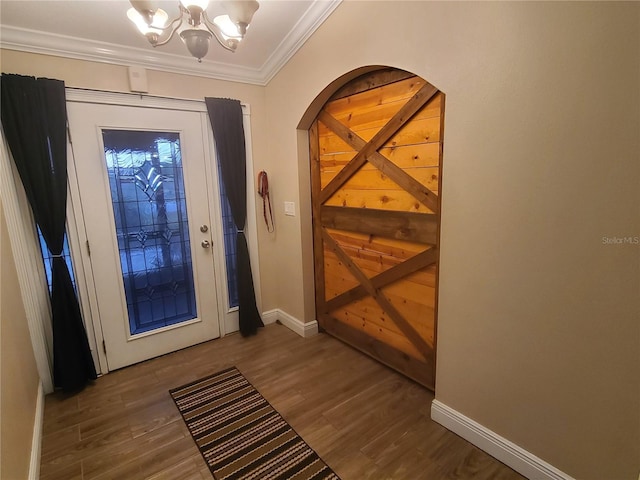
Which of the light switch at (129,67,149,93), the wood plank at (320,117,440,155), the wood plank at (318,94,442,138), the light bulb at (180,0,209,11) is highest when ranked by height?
the light switch at (129,67,149,93)

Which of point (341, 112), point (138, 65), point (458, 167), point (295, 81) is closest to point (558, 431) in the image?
point (458, 167)

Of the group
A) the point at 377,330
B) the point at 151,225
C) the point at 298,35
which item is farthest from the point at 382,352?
the point at 298,35

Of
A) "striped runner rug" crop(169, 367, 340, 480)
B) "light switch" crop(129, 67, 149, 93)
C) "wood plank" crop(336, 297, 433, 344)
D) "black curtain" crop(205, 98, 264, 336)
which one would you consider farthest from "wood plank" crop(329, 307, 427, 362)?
"light switch" crop(129, 67, 149, 93)

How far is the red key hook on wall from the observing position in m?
3.01

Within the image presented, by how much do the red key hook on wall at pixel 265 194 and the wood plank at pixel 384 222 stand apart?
0.61 metres

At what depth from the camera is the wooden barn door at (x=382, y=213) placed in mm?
1938

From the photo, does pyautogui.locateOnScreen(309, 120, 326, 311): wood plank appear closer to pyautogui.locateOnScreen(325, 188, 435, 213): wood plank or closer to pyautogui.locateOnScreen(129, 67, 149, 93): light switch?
pyautogui.locateOnScreen(325, 188, 435, 213): wood plank

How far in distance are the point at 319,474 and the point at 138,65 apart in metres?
2.98

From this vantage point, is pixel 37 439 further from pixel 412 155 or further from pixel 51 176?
pixel 412 155

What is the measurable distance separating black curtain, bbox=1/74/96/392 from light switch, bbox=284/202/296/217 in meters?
1.66

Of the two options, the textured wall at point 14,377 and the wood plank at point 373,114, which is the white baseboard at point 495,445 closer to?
the wood plank at point 373,114

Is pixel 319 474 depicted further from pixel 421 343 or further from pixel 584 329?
pixel 584 329

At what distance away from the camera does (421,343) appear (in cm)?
216

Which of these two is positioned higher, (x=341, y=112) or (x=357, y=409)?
(x=341, y=112)
